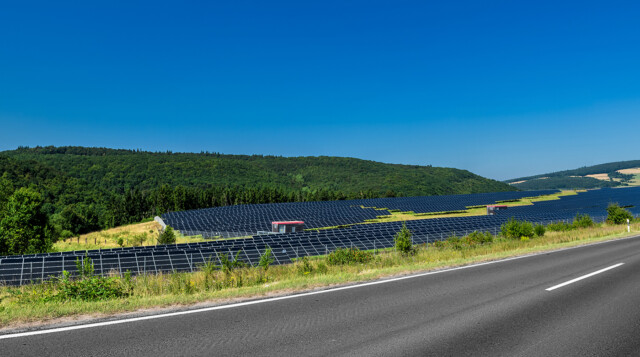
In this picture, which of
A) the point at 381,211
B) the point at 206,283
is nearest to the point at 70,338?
the point at 206,283

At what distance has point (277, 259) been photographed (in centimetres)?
2441

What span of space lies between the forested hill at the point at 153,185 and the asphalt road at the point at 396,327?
54953 millimetres

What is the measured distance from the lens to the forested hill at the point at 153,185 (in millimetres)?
104438

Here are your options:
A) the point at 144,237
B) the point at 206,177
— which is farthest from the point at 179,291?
the point at 206,177

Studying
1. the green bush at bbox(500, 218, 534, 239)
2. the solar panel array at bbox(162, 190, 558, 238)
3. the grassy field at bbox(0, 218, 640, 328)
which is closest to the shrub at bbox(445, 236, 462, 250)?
the grassy field at bbox(0, 218, 640, 328)

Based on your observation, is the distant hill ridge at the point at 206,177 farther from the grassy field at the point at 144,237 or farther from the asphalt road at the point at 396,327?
the asphalt road at the point at 396,327

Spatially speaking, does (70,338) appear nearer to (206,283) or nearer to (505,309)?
(206,283)

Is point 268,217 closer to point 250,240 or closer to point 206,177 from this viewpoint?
point 250,240

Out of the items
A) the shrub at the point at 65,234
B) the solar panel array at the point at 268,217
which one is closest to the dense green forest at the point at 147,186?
the shrub at the point at 65,234

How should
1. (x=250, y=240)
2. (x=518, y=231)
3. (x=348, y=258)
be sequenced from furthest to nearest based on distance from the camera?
(x=250, y=240) < (x=518, y=231) < (x=348, y=258)

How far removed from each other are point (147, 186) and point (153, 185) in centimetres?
234

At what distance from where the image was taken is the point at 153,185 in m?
152

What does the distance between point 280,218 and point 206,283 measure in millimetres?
55522

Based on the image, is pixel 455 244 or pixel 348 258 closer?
pixel 348 258
